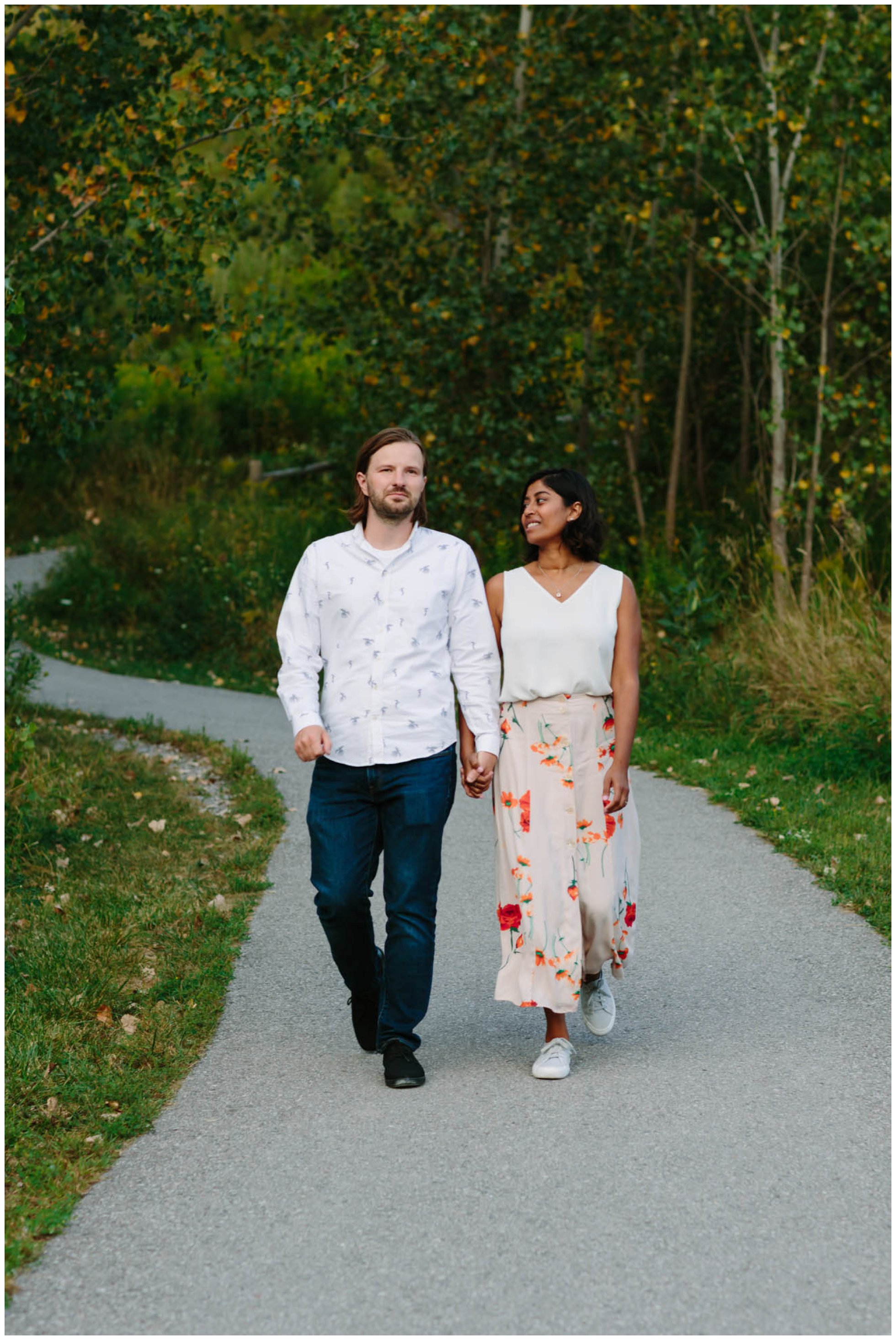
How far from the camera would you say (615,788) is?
4.84 metres

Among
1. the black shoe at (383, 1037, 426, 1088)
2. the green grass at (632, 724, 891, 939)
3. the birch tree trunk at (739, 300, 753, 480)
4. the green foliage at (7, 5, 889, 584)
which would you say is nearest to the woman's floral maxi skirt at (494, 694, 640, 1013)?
the black shoe at (383, 1037, 426, 1088)

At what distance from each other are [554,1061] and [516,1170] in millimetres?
773

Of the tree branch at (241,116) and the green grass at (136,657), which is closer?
the tree branch at (241,116)

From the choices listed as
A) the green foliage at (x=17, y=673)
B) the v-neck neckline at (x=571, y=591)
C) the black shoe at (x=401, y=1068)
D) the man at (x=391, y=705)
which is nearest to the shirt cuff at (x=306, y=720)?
the man at (x=391, y=705)

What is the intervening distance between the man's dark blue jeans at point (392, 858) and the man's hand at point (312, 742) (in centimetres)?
16

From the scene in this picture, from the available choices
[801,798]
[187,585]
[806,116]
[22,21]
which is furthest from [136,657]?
[801,798]

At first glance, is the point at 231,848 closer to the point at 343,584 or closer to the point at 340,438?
the point at 343,584

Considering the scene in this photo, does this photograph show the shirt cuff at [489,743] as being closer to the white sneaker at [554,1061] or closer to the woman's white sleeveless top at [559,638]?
the woman's white sleeveless top at [559,638]

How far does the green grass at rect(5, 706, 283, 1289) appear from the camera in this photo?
14.4 feet

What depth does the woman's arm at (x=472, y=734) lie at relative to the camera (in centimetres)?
480

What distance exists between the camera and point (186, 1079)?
4902 millimetres

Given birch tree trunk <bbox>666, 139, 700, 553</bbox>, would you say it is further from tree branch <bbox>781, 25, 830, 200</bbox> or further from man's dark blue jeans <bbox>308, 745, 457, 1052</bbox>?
man's dark blue jeans <bbox>308, 745, 457, 1052</bbox>

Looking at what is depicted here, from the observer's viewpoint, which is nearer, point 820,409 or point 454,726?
point 454,726

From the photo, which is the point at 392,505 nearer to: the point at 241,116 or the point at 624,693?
the point at 624,693
